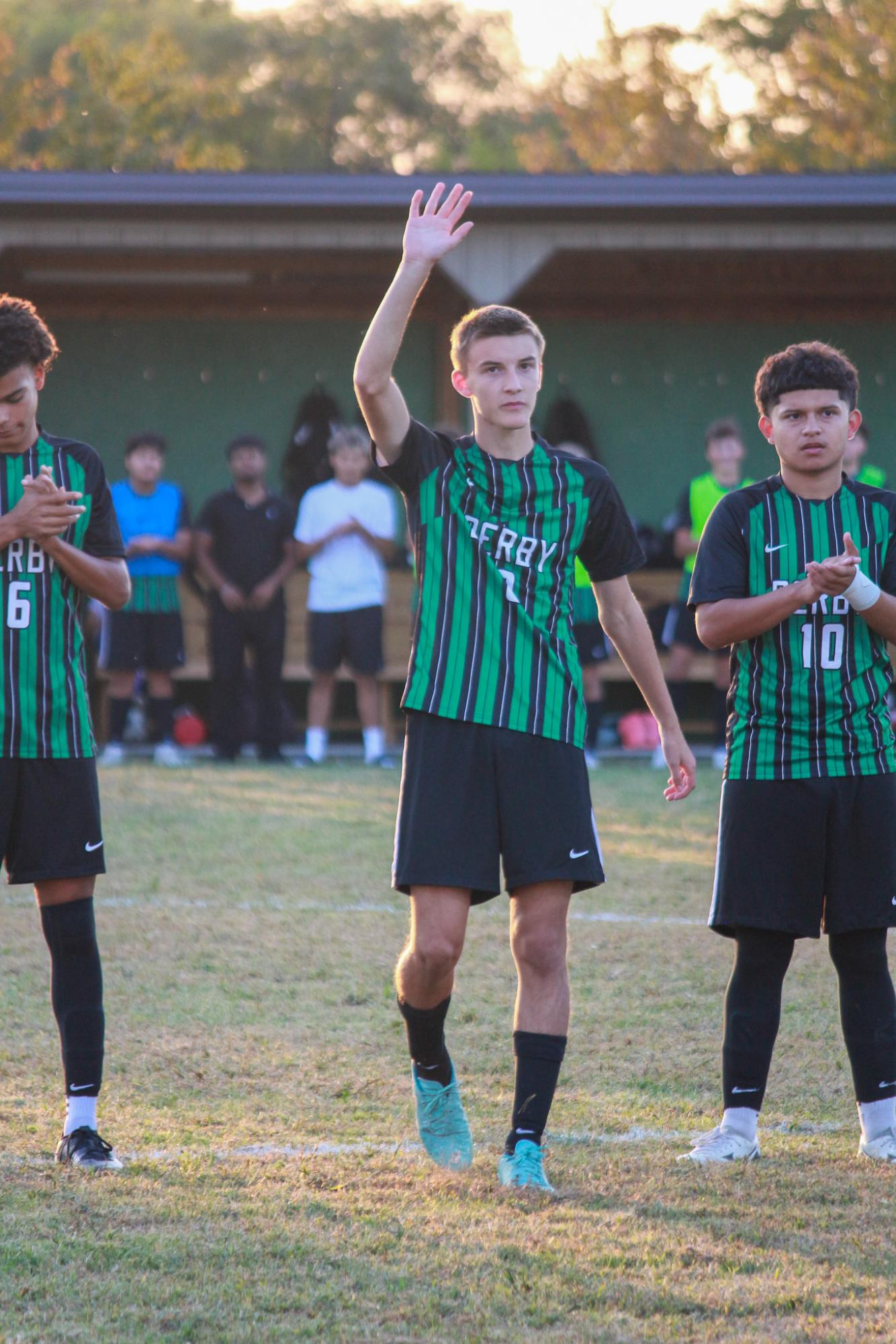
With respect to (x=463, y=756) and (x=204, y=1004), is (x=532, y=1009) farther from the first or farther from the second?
(x=204, y=1004)

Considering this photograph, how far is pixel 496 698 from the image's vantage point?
11.6 ft

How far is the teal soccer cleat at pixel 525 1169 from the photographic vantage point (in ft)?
11.5

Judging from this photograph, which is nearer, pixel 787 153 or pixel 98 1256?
pixel 98 1256

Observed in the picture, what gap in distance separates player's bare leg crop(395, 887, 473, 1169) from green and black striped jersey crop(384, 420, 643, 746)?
416 millimetres

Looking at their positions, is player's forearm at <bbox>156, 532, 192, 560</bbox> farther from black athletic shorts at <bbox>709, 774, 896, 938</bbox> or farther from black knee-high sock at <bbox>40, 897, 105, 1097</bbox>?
black athletic shorts at <bbox>709, 774, 896, 938</bbox>

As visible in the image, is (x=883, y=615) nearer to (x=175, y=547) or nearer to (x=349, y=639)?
(x=349, y=639)

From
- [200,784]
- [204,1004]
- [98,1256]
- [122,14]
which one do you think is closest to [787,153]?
[122,14]

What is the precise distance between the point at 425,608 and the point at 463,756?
0.34 m

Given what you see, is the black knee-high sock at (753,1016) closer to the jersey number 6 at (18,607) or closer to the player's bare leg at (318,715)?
the jersey number 6 at (18,607)

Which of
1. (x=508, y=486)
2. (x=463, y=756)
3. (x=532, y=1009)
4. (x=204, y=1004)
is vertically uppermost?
(x=508, y=486)

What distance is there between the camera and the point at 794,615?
12.4 feet

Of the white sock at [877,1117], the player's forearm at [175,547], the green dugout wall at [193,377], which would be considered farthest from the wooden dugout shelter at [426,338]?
A: the white sock at [877,1117]

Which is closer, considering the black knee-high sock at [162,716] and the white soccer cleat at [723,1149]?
the white soccer cleat at [723,1149]

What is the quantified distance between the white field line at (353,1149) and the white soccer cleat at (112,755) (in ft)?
26.1
